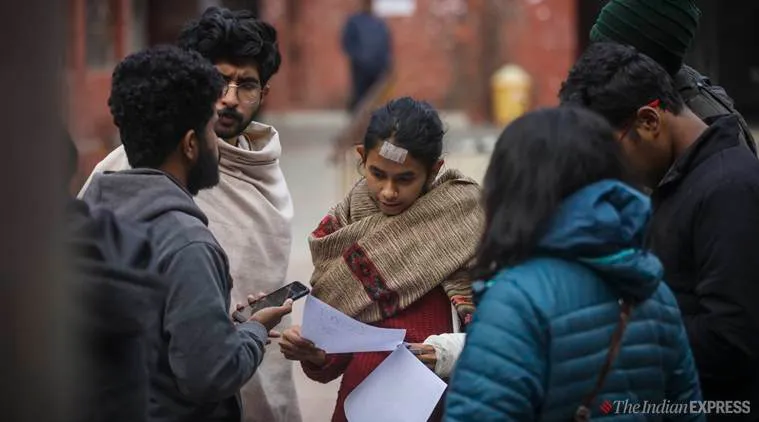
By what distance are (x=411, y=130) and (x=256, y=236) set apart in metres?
0.62

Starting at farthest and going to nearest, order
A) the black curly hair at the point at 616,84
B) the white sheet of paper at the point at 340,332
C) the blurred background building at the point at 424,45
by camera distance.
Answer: the blurred background building at the point at 424,45
the white sheet of paper at the point at 340,332
the black curly hair at the point at 616,84

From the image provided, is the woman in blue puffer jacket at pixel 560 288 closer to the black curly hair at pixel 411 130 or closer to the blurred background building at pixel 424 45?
the black curly hair at pixel 411 130

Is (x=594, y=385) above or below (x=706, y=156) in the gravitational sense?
below

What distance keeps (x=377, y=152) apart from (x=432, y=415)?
738mm

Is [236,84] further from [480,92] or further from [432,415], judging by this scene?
[480,92]

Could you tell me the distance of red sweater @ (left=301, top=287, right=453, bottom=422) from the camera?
3.74m

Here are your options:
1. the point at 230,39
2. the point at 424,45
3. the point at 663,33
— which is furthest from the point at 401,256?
the point at 424,45

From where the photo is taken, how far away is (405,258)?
3.72 meters

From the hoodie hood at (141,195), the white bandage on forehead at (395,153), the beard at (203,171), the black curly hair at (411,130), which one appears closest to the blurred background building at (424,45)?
the black curly hair at (411,130)

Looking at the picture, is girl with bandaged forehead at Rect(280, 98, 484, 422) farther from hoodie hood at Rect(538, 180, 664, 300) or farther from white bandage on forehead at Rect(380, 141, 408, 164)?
hoodie hood at Rect(538, 180, 664, 300)

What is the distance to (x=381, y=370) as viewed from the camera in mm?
3619

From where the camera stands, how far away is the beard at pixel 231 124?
400cm

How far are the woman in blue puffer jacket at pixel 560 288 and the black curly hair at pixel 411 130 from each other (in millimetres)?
981

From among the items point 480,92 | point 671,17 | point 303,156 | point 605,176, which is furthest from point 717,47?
point 605,176
